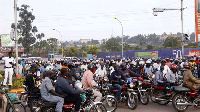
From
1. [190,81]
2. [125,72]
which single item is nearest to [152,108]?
[190,81]

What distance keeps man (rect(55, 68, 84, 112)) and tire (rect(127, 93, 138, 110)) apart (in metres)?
3.14

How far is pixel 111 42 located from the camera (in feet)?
251

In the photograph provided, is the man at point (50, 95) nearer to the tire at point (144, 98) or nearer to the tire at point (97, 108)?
the tire at point (97, 108)

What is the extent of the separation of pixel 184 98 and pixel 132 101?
1856 millimetres

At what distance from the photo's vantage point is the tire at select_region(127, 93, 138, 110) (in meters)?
9.54

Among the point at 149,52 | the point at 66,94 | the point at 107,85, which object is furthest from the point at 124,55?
the point at 66,94

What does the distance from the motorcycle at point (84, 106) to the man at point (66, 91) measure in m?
0.13

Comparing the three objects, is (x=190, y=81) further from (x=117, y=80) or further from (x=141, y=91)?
(x=117, y=80)

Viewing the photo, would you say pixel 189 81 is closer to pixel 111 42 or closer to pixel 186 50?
pixel 186 50

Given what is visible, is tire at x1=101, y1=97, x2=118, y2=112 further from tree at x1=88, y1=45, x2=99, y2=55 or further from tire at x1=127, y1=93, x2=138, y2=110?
tree at x1=88, y1=45, x2=99, y2=55

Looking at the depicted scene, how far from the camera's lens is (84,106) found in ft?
24.4

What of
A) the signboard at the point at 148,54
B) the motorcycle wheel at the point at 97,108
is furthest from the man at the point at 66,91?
the signboard at the point at 148,54

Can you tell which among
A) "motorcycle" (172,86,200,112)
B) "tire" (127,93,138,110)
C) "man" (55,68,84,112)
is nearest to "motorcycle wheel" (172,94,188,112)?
"motorcycle" (172,86,200,112)

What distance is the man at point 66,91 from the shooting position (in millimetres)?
6812
